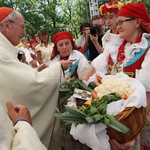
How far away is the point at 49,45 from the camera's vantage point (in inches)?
291

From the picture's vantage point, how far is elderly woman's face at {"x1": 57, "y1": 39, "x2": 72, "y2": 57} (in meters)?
3.78

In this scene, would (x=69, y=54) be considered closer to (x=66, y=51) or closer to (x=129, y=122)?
(x=66, y=51)

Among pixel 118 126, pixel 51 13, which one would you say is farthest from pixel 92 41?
pixel 51 13

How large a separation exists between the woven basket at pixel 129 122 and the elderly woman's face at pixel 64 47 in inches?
78.9

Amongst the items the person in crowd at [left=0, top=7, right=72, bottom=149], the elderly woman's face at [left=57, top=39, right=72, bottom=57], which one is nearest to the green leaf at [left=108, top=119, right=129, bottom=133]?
the person in crowd at [left=0, top=7, right=72, bottom=149]

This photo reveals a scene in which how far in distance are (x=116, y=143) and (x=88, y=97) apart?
425mm

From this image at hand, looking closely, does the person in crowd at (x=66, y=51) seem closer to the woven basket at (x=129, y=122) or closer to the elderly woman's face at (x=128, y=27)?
the elderly woman's face at (x=128, y=27)

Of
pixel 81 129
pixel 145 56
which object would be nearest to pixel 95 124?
pixel 81 129

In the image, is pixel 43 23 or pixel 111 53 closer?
pixel 111 53

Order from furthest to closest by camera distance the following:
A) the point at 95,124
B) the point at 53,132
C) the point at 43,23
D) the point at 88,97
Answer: the point at 43,23 → the point at 53,132 → the point at 88,97 → the point at 95,124

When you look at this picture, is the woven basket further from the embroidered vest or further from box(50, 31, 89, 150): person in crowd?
box(50, 31, 89, 150): person in crowd

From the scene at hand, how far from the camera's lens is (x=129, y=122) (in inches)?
71.5

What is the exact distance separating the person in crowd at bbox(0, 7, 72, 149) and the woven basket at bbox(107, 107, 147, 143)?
1.09 metres

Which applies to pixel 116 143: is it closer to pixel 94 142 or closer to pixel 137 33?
pixel 94 142
